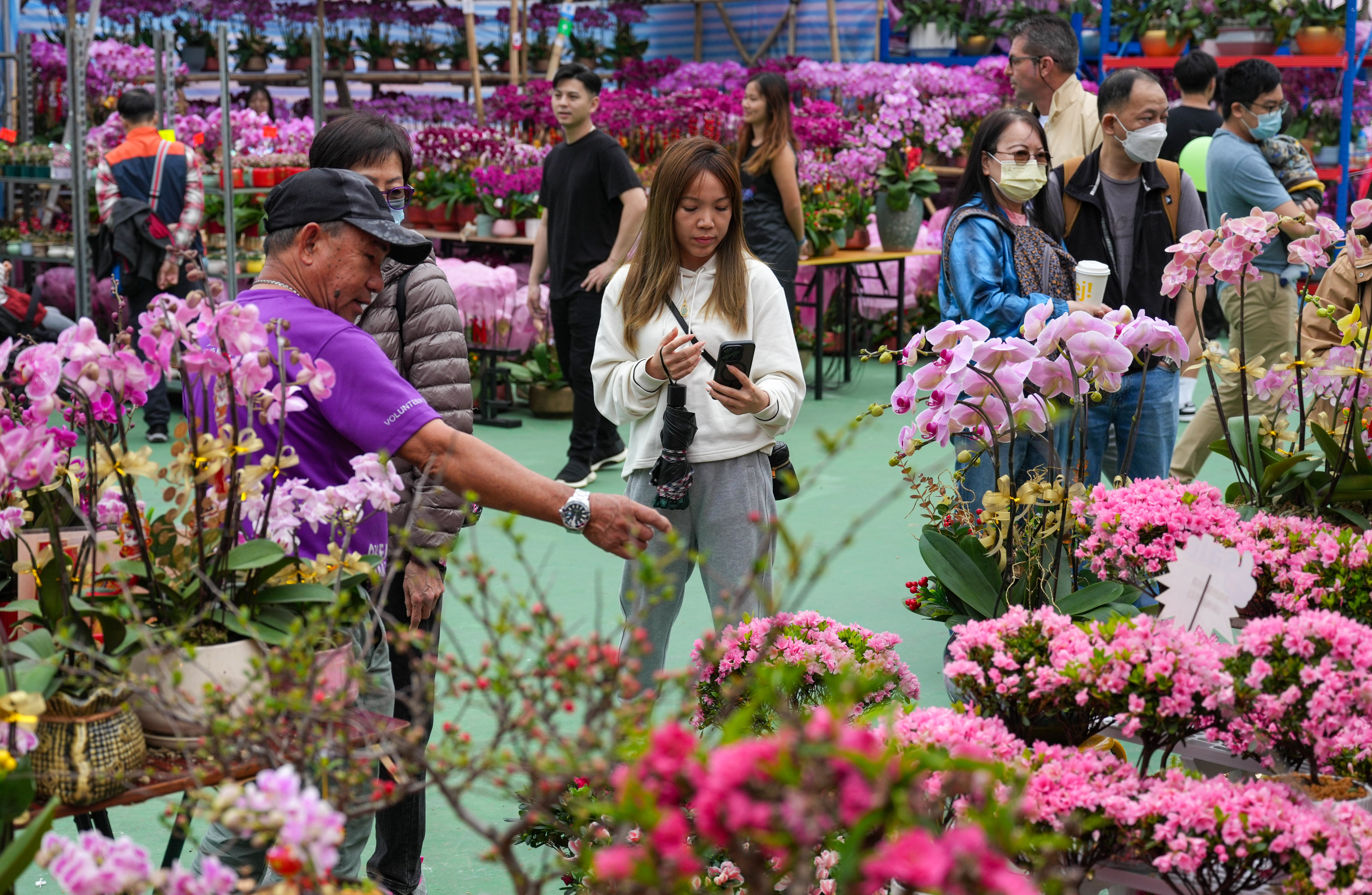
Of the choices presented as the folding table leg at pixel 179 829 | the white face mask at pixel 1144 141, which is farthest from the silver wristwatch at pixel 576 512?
the white face mask at pixel 1144 141

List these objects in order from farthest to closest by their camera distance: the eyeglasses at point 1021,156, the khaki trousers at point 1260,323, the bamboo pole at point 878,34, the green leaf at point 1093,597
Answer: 1. the bamboo pole at point 878,34
2. the khaki trousers at point 1260,323
3. the eyeglasses at point 1021,156
4. the green leaf at point 1093,597

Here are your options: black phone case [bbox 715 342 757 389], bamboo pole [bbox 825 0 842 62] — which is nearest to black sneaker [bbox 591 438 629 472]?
black phone case [bbox 715 342 757 389]

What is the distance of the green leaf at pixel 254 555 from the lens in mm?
1460

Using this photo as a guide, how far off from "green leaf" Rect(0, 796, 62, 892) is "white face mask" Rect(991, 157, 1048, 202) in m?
2.75

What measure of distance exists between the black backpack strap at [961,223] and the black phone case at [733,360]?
86 cm

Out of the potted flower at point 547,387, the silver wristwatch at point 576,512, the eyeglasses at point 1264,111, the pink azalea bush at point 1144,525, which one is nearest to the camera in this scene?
the silver wristwatch at point 576,512

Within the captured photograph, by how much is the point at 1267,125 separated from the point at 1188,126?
41.3 inches

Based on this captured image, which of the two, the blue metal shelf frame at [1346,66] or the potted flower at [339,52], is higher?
the potted flower at [339,52]

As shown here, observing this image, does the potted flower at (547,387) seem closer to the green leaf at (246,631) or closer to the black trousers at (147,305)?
the black trousers at (147,305)

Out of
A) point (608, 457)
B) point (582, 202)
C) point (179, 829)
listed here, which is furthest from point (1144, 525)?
point (608, 457)

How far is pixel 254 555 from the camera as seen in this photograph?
1474mm

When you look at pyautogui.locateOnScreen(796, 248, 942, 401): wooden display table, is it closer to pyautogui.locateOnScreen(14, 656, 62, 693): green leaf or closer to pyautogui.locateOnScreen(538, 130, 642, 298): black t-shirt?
pyautogui.locateOnScreen(538, 130, 642, 298): black t-shirt

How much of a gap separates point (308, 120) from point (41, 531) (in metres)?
6.48

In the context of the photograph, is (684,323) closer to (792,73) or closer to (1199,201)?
(1199,201)
